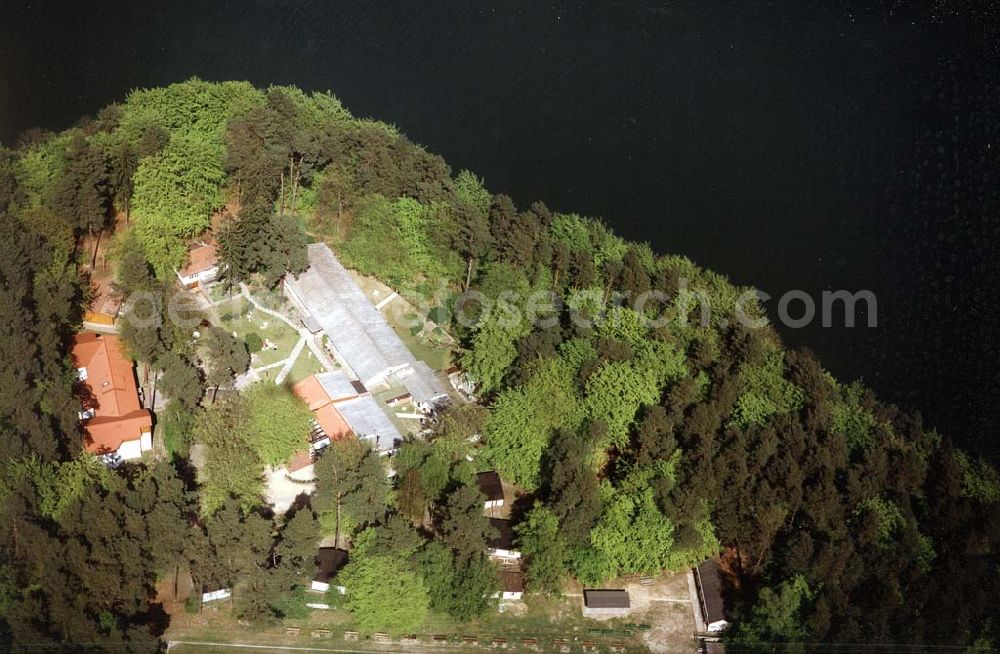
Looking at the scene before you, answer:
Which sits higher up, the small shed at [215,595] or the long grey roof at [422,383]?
the long grey roof at [422,383]

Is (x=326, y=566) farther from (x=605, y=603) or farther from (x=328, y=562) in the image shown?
(x=605, y=603)

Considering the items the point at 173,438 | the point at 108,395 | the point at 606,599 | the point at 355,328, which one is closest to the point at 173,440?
the point at 173,438

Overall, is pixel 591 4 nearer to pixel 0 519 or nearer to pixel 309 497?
pixel 309 497

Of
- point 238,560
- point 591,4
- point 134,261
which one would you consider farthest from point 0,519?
point 591,4

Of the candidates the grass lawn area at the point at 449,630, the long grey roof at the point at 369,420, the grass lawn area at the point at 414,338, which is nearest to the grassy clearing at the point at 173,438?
the long grey roof at the point at 369,420

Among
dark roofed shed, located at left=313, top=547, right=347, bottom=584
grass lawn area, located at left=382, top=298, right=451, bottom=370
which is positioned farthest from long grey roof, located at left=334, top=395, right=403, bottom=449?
dark roofed shed, located at left=313, top=547, right=347, bottom=584

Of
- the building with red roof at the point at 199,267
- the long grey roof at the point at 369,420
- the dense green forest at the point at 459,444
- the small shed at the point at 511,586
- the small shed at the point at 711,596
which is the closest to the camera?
the dense green forest at the point at 459,444

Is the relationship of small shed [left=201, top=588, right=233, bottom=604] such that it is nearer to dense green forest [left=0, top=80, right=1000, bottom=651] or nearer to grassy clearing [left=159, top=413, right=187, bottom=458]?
dense green forest [left=0, top=80, right=1000, bottom=651]

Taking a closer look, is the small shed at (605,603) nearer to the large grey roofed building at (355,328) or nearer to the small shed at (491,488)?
the small shed at (491,488)
